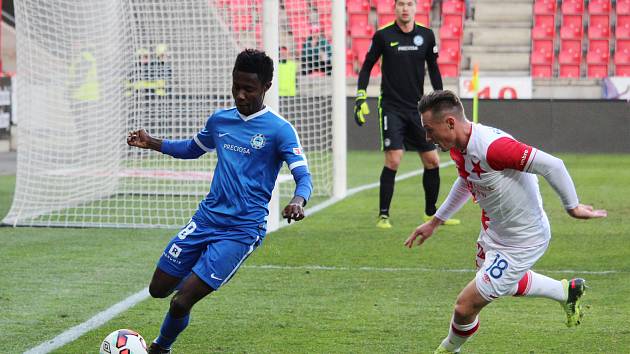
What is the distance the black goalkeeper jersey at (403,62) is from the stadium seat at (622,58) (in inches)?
617

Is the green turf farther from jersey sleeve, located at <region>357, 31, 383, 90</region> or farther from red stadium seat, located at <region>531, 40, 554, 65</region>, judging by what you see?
red stadium seat, located at <region>531, 40, 554, 65</region>

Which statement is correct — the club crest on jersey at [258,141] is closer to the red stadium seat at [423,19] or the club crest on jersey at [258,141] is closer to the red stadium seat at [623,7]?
the red stadium seat at [423,19]

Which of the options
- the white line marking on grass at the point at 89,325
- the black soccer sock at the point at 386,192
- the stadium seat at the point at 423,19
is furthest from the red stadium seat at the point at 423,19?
the white line marking on grass at the point at 89,325

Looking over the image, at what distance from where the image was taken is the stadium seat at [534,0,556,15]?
26925 millimetres

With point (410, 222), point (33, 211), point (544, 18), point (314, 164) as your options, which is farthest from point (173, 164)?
point (544, 18)

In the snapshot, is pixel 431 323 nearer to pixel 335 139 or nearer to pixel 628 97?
pixel 335 139

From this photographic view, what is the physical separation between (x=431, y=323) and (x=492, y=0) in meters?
21.8

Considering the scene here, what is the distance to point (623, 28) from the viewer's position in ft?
86.9

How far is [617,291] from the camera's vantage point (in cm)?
768

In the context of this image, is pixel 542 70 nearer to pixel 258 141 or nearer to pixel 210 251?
pixel 258 141

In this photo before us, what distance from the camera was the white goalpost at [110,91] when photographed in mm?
11672

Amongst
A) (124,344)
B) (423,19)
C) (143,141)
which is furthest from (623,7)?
(124,344)

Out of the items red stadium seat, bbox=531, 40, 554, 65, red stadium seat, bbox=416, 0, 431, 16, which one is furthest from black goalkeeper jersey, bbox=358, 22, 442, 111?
red stadium seat, bbox=416, 0, 431, 16

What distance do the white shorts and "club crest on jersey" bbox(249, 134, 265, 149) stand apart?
1271 mm
